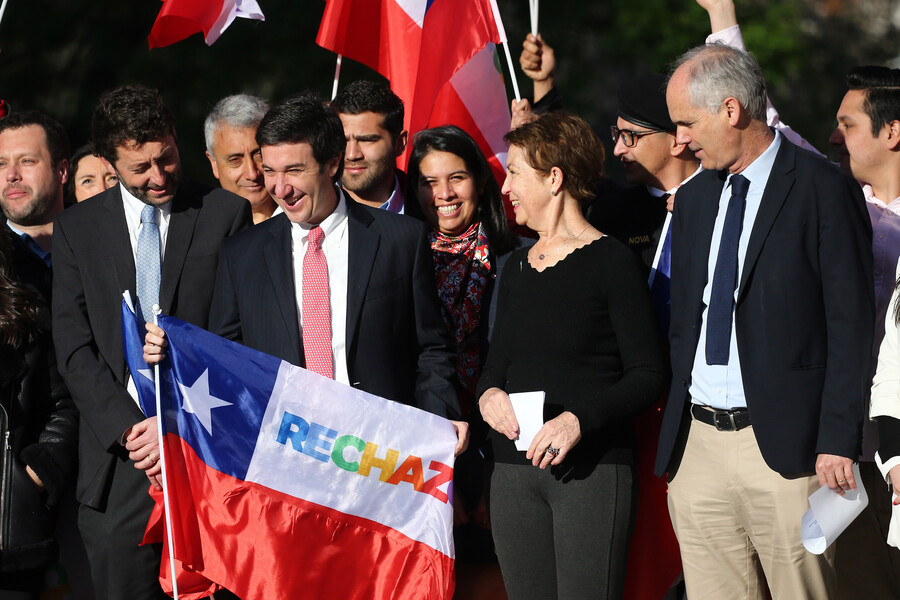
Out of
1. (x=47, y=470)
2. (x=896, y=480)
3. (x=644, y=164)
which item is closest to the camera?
(x=896, y=480)

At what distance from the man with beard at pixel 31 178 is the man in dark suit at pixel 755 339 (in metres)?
3.03

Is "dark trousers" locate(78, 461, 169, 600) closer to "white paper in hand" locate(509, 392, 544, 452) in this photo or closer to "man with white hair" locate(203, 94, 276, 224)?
"white paper in hand" locate(509, 392, 544, 452)

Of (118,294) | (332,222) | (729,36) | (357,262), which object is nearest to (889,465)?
(357,262)

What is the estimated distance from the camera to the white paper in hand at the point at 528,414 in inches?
154

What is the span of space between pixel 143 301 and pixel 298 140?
0.93 metres

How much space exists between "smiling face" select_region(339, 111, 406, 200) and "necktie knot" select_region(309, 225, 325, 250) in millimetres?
1001

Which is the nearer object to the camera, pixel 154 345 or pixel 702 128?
pixel 702 128

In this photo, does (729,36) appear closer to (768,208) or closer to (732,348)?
(768,208)

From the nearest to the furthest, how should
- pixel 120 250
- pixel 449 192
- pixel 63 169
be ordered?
pixel 120 250 → pixel 449 192 → pixel 63 169

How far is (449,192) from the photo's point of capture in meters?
4.93

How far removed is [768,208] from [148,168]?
94.6 inches

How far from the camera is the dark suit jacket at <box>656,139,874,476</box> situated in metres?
3.68

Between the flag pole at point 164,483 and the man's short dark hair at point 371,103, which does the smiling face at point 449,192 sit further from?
the flag pole at point 164,483

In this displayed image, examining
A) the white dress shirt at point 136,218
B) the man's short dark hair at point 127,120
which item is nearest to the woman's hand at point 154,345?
the white dress shirt at point 136,218
